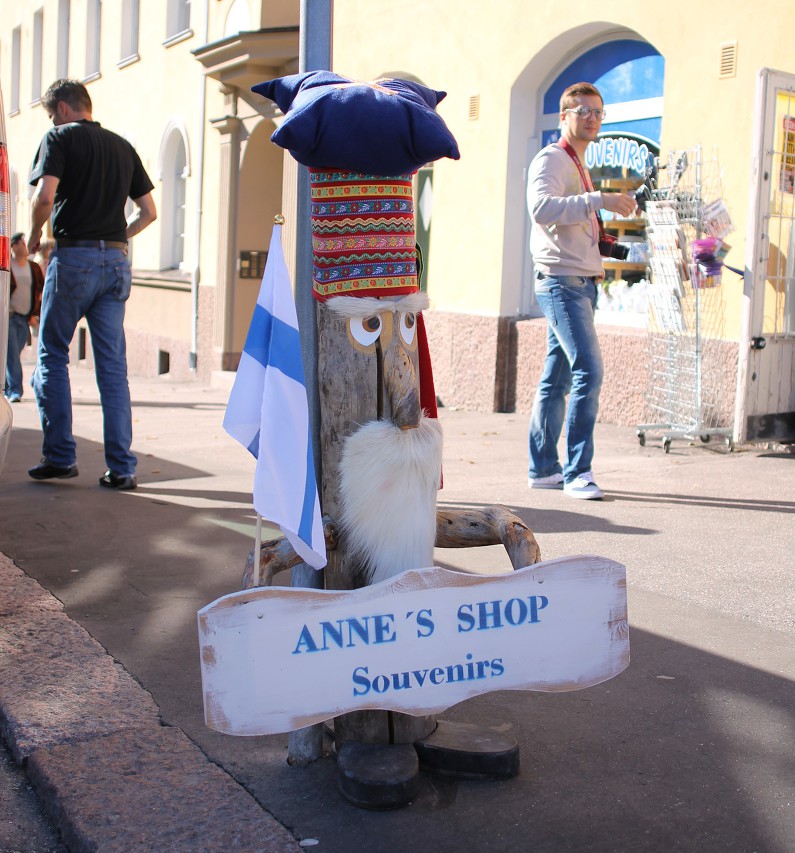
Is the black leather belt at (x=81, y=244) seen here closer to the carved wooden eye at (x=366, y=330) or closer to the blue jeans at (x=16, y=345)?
the carved wooden eye at (x=366, y=330)

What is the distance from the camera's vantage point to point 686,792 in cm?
272

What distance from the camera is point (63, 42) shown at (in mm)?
23547

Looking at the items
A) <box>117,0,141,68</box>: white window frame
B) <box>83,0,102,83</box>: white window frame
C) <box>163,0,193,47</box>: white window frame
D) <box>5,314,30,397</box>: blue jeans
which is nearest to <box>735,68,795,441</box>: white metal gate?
<box>5,314,30,397</box>: blue jeans

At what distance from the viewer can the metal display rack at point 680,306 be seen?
7750mm

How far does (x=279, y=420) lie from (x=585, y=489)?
3767 millimetres

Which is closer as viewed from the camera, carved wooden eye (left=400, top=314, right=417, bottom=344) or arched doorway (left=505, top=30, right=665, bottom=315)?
carved wooden eye (left=400, top=314, right=417, bottom=344)

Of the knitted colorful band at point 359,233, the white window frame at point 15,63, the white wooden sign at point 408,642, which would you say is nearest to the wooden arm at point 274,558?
the white wooden sign at point 408,642

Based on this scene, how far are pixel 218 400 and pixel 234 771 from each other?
10.5 meters

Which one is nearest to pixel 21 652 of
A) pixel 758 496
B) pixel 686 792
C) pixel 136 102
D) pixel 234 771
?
pixel 234 771

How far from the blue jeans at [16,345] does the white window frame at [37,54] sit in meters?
14.9

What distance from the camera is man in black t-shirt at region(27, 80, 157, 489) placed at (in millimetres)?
6023

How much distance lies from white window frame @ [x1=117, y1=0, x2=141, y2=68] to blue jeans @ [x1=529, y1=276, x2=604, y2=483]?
15.0 metres

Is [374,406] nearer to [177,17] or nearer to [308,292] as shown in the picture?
[308,292]

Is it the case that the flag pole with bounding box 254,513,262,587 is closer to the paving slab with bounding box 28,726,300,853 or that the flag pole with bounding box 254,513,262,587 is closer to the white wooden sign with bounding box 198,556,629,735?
the white wooden sign with bounding box 198,556,629,735
